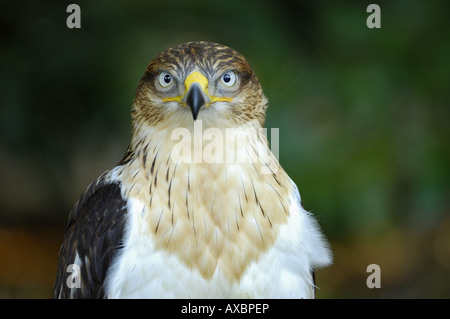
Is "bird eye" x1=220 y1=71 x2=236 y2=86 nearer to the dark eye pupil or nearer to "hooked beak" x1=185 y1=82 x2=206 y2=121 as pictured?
the dark eye pupil

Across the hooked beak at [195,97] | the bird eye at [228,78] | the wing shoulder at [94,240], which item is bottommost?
the wing shoulder at [94,240]

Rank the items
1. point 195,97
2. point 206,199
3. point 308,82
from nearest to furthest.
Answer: point 195,97
point 206,199
point 308,82

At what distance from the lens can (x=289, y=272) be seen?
2.40 metres

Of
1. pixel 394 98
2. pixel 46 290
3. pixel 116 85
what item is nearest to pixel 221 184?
pixel 116 85

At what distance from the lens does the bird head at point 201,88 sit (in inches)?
91.1

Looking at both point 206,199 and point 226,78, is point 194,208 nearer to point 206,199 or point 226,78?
point 206,199

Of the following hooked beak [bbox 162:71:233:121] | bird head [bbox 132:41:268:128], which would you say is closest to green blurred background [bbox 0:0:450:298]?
bird head [bbox 132:41:268:128]

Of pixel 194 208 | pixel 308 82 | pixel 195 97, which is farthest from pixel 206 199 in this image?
pixel 308 82

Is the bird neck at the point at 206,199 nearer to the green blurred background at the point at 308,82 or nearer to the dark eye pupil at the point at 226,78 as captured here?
the dark eye pupil at the point at 226,78

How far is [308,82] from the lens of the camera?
13.2 ft

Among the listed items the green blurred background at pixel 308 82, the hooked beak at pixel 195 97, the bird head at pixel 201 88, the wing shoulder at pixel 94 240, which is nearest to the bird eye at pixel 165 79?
the bird head at pixel 201 88

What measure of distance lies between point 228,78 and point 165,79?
244 mm

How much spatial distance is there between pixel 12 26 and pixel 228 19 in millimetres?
1423

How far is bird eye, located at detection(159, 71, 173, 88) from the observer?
2357 millimetres
